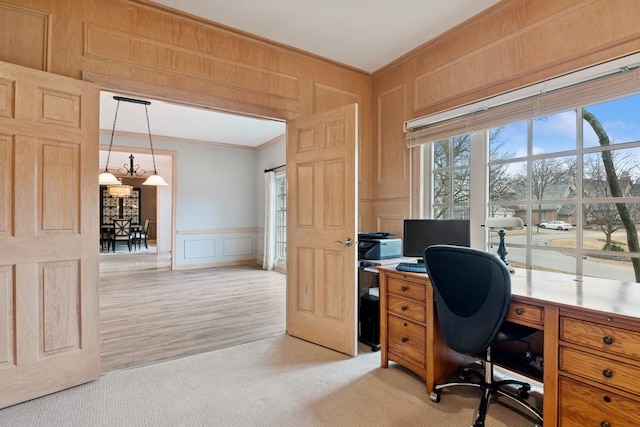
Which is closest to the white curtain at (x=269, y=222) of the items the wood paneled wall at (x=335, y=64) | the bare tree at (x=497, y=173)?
the wood paneled wall at (x=335, y=64)

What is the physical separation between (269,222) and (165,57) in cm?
426

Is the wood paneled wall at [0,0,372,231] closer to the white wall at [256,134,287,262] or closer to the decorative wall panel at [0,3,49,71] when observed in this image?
the decorative wall panel at [0,3,49,71]

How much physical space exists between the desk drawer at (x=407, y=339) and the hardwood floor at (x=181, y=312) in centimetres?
126

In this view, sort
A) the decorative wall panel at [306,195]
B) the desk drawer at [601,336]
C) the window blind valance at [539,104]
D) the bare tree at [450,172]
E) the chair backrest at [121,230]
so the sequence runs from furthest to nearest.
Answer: the chair backrest at [121,230], the decorative wall panel at [306,195], the bare tree at [450,172], the window blind valance at [539,104], the desk drawer at [601,336]

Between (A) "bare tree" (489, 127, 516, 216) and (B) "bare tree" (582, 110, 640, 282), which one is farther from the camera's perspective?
(A) "bare tree" (489, 127, 516, 216)

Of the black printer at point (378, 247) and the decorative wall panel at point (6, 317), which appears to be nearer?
the decorative wall panel at point (6, 317)

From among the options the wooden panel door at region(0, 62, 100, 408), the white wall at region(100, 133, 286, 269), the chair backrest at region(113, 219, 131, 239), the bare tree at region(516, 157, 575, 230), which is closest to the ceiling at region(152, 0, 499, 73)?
the wooden panel door at region(0, 62, 100, 408)

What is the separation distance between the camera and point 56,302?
6.91ft

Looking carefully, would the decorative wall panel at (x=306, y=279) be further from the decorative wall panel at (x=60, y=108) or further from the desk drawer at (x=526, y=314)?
the decorative wall panel at (x=60, y=108)

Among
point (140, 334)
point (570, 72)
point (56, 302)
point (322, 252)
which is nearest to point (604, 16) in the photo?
point (570, 72)

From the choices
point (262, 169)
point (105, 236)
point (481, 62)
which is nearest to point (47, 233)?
point (481, 62)

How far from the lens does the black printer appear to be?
2867mm

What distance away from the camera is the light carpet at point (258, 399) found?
1.82 m

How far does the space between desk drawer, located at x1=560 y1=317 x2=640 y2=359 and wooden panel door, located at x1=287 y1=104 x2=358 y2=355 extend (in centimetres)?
143
